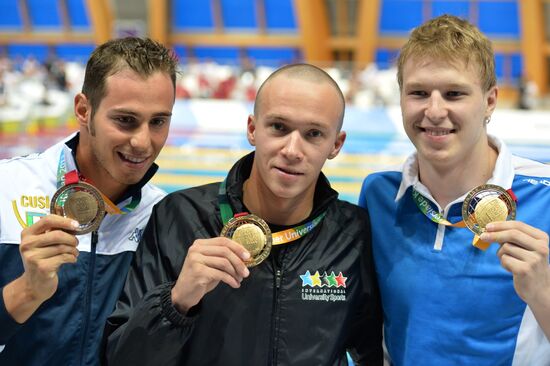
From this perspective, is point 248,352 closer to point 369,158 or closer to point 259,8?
point 369,158

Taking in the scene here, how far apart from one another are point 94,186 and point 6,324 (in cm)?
58

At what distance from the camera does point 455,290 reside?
2.54m

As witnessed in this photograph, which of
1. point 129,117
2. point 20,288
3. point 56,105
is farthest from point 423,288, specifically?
point 56,105

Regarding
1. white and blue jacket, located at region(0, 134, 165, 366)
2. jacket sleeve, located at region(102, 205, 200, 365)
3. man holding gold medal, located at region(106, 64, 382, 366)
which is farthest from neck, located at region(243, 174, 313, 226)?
white and blue jacket, located at region(0, 134, 165, 366)

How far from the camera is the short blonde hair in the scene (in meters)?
2.50

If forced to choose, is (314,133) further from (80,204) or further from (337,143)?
(80,204)

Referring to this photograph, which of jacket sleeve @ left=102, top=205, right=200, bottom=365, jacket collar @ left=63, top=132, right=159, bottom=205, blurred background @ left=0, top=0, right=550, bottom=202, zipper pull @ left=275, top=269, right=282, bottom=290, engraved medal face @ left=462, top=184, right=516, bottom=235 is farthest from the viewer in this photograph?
blurred background @ left=0, top=0, right=550, bottom=202

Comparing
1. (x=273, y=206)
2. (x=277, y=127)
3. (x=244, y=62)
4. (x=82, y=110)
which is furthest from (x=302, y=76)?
(x=244, y=62)

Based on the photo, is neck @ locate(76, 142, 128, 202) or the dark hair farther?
neck @ locate(76, 142, 128, 202)

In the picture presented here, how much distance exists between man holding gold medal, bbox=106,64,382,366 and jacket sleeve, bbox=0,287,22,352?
0.33 meters

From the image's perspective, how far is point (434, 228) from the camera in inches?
104

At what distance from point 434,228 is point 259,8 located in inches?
1035

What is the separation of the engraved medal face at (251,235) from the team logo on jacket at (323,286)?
10.1 inches

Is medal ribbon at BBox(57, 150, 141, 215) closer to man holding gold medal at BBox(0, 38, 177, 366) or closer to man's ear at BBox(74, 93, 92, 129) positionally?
man holding gold medal at BBox(0, 38, 177, 366)
